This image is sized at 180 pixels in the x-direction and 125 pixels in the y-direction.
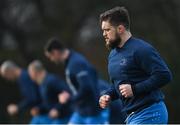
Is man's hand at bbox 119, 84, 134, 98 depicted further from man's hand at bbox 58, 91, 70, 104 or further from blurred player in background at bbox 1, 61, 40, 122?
blurred player in background at bbox 1, 61, 40, 122

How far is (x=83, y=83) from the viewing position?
1158cm

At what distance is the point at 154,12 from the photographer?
21938 millimetres

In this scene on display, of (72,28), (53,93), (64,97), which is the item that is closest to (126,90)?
(64,97)

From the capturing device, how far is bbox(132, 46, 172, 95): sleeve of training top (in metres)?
7.37

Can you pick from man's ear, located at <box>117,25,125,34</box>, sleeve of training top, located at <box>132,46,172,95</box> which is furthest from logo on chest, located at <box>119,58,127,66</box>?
man's ear, located at <box>117,25,125,34</box>

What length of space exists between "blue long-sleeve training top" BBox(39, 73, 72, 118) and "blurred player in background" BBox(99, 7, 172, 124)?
17.6 ft

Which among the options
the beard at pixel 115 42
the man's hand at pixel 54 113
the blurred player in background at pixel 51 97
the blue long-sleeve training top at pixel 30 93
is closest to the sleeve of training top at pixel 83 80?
the blurred player in background at pixel 51 97

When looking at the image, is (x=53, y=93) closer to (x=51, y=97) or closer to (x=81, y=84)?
(x=51, y=97)

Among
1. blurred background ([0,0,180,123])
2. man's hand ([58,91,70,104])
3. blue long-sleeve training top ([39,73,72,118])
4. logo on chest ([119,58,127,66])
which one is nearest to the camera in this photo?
logo on chest ([119,58,127,66])

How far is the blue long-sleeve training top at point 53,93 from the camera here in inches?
515

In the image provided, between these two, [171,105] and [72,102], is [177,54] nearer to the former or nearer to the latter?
[171,105]

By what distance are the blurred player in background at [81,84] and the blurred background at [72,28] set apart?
879 cm

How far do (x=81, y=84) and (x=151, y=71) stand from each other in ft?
13.9

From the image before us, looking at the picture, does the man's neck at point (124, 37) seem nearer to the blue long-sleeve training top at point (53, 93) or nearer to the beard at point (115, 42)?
the beard at point (115, 42)
